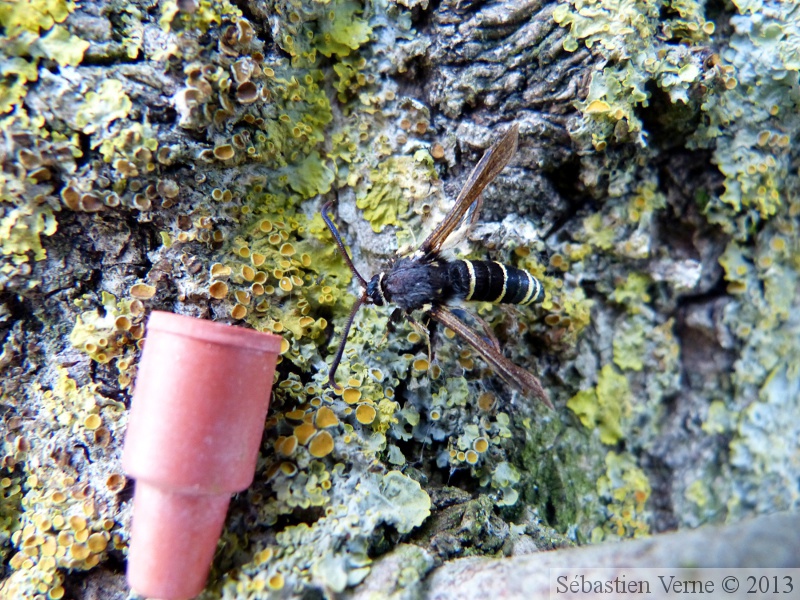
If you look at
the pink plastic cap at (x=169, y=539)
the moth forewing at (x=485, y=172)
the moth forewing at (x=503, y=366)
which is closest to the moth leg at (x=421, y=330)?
the moth forewing at (x=503, y=366)

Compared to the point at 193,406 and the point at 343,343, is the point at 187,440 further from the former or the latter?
the point at 343,343

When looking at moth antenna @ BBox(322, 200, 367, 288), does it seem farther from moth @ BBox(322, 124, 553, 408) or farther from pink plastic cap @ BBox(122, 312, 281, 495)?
pink plastic cap @ BBox(122, 312, 281, 495)

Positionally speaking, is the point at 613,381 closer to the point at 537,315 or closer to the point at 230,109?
the point at 537,315

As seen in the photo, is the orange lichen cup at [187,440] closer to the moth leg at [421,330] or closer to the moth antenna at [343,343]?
the moth antenna at [343,343]

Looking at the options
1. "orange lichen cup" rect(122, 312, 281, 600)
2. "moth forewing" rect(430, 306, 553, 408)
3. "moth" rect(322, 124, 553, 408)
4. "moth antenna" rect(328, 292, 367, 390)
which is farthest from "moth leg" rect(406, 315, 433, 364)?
"orange lichen cup" rect(122, 312, 281, 600)

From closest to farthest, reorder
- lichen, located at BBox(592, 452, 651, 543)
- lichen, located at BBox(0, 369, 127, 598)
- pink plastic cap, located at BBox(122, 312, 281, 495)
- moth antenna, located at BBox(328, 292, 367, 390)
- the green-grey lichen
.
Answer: pink plastic cap, located at BBox(122, 312, 281, 495)
lichen, located at BBox(0, 369, 127, 598)
moth antenna, located at BBox(328, 292, 367, 390)
the green-grey lichen
lichen, located at BBox(592, 452, 651, 543)

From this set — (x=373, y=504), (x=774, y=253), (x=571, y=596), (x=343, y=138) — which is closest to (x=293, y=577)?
(x=373, y=504)

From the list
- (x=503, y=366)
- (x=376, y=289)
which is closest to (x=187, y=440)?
(x=376, y=289)
